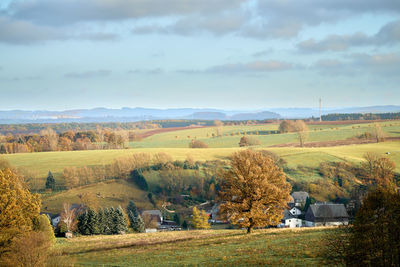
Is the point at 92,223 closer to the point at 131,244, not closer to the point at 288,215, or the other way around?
the point at 131,244

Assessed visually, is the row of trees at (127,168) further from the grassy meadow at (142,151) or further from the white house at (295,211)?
the white house at (295,211)

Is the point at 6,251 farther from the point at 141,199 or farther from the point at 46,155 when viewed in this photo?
the point at 46,155

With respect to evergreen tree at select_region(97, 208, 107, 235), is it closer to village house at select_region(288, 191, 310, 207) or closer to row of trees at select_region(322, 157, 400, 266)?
village house at select_region(288, 191, 310, 207)

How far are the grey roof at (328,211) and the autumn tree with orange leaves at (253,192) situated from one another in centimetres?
2649

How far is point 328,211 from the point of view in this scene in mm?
60781

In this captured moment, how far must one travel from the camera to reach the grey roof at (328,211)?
6028 cm

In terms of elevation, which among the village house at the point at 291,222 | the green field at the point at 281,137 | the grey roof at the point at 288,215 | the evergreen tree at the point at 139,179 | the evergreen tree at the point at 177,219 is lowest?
the village house at the point at 291,222

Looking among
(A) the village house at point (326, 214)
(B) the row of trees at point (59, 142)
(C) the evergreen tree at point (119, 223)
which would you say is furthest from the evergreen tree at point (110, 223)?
(B) the row of trees at point (59, 142)

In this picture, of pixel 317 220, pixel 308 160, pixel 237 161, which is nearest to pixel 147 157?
pixel 308 160

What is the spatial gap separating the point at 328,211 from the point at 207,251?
3821cm

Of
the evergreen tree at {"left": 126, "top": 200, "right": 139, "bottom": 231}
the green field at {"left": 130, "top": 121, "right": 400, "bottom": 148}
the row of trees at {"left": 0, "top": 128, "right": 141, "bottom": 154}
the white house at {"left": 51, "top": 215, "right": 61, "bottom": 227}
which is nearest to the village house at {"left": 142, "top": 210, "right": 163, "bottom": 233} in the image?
the evergreen tree at {"left": 126, "top": 200, "right": 139, "bottom": 231}

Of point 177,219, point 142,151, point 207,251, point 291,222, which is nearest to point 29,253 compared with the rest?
point 207,251

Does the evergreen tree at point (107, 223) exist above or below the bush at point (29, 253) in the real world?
below

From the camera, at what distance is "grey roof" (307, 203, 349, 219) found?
60281 millimetres
